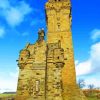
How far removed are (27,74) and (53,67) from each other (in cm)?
253

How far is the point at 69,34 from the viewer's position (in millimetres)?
27531

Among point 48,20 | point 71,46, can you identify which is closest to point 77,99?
point 71,46

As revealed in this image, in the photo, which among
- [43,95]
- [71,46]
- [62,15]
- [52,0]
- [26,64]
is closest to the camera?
[43,95]

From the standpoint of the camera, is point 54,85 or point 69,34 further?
point 69,34

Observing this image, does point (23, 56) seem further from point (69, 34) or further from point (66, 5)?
point (66, 5)

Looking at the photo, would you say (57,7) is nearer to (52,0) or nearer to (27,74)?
(52,0)

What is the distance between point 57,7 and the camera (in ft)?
96.6

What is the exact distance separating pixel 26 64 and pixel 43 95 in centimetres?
341

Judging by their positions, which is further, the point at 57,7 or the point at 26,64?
the point at 57,7

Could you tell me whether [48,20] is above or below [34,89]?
above

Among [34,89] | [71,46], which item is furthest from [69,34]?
[34,89]

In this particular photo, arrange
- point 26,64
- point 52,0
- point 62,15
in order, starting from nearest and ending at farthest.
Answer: point 26,64, point 62,15, point 52,0

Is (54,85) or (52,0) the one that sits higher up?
(52,0)

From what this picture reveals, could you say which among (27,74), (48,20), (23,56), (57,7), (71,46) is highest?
(57,7)
